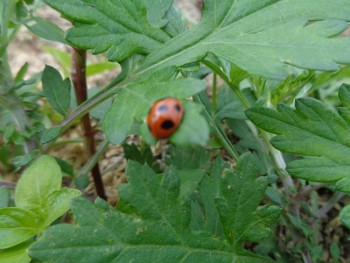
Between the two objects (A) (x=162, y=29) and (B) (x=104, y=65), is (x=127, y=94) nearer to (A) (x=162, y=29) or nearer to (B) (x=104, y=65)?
(A) (x=162, y=29)

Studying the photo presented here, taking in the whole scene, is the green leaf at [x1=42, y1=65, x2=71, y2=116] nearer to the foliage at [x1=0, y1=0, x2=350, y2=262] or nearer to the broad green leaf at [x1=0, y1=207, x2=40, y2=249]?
the foliage at [x1=0, y1=0, x2=350, y2=262]

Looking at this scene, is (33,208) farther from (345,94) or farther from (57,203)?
(345,94)

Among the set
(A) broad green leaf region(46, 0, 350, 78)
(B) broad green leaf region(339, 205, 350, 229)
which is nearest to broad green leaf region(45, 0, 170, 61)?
(A) broad green leaf region(46, 0, 350, 78)

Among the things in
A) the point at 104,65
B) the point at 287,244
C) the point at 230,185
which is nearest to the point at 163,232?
the point at 230,185

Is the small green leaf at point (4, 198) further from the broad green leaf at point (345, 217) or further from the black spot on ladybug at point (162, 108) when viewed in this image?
the broad green leaf at point (345, 217)

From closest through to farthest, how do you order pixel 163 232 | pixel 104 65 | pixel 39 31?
pixel 163 232 → pixel 39 31 → pixel 104 65
